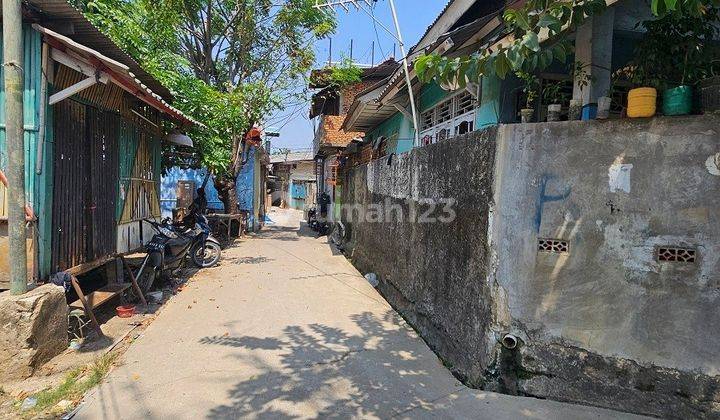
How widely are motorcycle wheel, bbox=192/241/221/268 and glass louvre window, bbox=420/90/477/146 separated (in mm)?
5426

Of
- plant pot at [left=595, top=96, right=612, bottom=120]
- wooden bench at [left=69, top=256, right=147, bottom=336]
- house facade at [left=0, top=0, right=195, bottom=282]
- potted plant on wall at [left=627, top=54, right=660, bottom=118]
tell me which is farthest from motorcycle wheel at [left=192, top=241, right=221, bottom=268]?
potted plant on wall at [left=627, top=54, right=660, bottom=118]

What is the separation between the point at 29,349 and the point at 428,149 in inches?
183

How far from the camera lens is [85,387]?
3.74 meters

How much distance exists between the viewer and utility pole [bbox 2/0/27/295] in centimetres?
393

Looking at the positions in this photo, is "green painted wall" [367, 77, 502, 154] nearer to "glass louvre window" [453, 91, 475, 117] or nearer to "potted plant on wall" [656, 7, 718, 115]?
"glass louvre window" [453, 91, 475, 117]

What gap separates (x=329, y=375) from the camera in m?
4.13

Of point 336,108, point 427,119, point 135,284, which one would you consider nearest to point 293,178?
point 336,108

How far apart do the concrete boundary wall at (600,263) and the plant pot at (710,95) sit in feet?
0.58

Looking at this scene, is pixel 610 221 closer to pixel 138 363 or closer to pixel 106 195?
pixel 138 363

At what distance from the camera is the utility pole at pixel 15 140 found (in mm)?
3930

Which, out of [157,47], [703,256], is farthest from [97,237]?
[157,47]

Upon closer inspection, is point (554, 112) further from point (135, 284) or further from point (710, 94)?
point (135, 284)

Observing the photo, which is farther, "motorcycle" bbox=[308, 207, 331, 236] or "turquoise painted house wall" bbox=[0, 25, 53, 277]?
"motorcycle" bbox=[308, 207, 331, 236]

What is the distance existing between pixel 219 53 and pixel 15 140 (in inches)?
442
